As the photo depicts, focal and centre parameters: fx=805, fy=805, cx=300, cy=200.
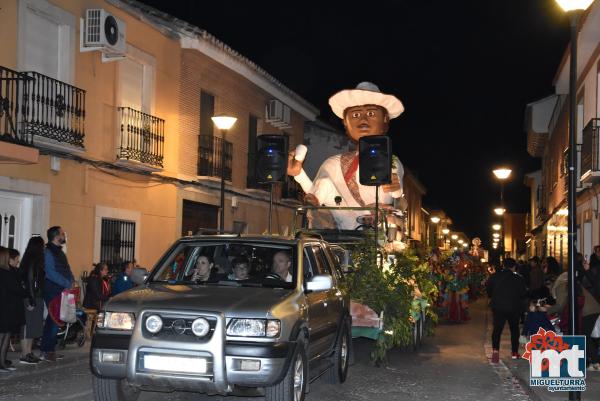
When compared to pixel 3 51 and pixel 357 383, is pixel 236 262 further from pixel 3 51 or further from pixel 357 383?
pixel 3 51

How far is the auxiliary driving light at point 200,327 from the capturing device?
22.3 feet

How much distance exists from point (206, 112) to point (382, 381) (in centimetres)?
1337

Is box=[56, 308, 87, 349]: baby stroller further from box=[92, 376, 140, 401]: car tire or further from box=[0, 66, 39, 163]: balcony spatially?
box=[92, 376, 140, 401]: car tire

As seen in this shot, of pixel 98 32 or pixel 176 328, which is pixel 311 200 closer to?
pixel 98 32

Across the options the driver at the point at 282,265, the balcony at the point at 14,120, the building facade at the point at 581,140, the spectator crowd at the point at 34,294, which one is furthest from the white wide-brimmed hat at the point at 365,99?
the driver at the point at 282,265

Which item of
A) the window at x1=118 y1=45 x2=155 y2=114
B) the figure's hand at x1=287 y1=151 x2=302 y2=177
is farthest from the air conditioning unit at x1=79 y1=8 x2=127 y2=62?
the figure's hand at x1=287 y1=151 x2=302 y2=177

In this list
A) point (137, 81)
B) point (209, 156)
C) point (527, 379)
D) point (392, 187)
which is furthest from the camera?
point (209, 156)

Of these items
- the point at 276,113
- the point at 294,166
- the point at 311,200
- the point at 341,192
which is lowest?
the point at 311,200

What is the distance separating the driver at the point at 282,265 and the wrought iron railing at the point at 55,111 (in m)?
7.02

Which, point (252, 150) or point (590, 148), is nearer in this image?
point (590, 148)

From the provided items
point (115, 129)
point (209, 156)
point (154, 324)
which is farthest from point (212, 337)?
point (209, 156)

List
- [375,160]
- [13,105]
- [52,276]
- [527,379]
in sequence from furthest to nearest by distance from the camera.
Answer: [375,160] < [13,105] < [52,276] < [527,379]

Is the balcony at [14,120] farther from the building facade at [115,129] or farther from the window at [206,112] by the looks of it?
the window at [206,112]

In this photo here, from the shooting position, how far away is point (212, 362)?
22.1ft
